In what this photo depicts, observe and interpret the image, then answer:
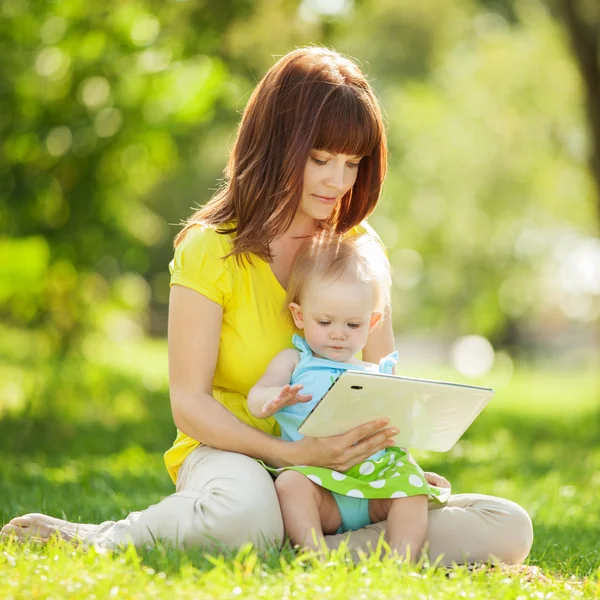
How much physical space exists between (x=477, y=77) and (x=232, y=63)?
10270mm

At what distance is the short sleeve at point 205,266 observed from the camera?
359cm

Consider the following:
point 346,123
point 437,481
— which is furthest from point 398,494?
point 346,123

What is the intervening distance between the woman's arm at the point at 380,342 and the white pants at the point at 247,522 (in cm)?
66

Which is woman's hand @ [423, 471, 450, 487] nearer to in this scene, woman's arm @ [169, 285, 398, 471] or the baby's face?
woman's arm @ [169, 285, 398, 471]

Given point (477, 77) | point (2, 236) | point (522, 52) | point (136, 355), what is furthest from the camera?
point (477, 77)

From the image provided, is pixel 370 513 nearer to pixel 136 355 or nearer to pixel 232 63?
pixel 232 63

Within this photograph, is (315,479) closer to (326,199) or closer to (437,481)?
(437,481)

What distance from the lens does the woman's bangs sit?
3570 millimetres

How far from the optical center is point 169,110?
969cm

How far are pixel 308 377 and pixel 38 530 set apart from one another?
104 cm

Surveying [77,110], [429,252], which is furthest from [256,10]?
[429,252]

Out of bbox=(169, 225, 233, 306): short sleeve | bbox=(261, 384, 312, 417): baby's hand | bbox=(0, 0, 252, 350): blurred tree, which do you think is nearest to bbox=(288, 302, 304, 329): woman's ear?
bbox=(169, 225, 233, 306): short sleeve

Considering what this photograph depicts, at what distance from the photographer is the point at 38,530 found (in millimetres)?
3400

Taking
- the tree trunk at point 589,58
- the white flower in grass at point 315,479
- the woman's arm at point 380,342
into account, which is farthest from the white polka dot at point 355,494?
the tree trunk at point 589,58
